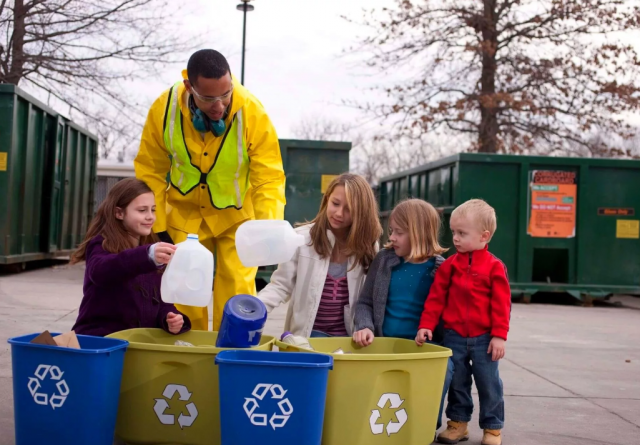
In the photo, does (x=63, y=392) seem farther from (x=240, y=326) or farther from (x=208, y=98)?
(x=208, y=98)

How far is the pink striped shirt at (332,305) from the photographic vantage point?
12.4 ft

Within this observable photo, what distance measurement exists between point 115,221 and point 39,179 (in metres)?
8.63

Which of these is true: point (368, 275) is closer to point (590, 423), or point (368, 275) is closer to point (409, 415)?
point (409, 415)

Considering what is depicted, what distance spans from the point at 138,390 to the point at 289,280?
1.08m

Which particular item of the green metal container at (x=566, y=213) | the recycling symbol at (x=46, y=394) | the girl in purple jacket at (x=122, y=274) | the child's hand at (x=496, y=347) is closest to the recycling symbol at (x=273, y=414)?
the recycling symbol at (x=46, y=394)

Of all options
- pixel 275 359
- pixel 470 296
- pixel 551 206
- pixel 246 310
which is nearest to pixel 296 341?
pixel 246 310

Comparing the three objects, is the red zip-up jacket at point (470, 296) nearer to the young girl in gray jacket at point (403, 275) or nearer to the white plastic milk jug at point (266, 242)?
the young girl in gray jacket at point (403, 275)

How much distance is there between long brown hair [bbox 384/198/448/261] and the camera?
3.61 metres

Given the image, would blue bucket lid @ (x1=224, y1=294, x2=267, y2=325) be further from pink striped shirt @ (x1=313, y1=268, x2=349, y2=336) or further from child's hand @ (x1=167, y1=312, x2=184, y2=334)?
pink striped shirt @ (x1=313, y1=268, x2=349, y2=336)

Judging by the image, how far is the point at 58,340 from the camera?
2.70 m

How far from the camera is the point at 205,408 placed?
2.94 metres

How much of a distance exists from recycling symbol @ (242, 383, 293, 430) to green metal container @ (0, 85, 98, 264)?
8293 mm

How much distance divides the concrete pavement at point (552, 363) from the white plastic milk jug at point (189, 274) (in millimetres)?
881

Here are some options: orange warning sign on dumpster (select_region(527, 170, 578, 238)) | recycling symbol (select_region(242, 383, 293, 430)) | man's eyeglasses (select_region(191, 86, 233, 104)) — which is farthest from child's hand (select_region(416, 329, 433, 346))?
orange warning sign on dumpster (select_region(527, 170, 578, 238))
